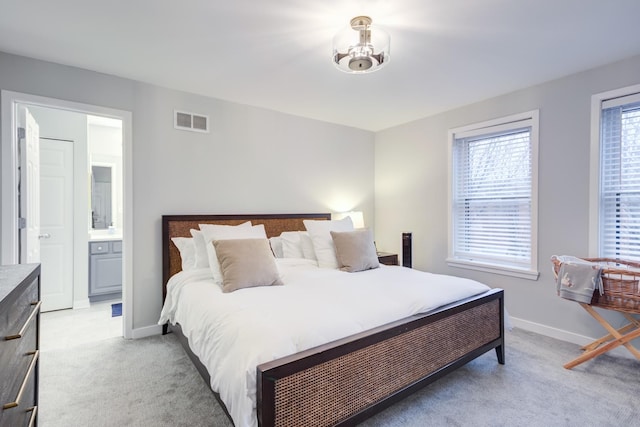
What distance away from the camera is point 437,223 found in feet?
13.2

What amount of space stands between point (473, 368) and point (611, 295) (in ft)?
3.60

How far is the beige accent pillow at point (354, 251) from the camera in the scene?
3.01 meters

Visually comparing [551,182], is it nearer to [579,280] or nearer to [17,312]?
[579,280]

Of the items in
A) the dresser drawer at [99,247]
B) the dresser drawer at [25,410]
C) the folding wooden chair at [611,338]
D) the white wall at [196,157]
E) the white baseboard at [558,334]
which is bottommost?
the white baseboard at [558,334]

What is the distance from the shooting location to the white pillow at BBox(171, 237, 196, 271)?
2971 mm

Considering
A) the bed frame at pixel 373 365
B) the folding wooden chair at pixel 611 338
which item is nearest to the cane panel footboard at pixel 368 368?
the bed frame at pixel 373 365

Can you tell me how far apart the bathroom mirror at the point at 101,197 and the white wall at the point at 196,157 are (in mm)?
2305

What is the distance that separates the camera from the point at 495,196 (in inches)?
139

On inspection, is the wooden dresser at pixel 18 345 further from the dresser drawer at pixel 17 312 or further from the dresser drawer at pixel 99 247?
the dresser drawer at pixel 99 247

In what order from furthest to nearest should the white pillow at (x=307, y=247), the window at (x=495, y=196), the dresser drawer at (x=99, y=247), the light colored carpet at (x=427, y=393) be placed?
1. the dresser drawer at (x=99, y=247)
2. the white pillow at (x=307, y=247)
3. the window at (x=495, y=196)
4. the light colored carpet at (x=427, y=393)

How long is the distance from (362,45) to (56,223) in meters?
4.08

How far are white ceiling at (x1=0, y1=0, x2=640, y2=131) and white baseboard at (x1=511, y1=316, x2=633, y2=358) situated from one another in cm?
240

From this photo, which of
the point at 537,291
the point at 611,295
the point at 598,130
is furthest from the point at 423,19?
the point at 537,291

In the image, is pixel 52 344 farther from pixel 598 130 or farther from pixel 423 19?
pixel 598 130
